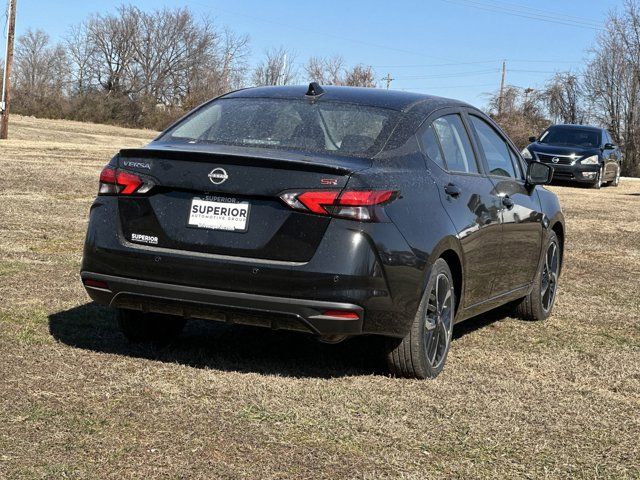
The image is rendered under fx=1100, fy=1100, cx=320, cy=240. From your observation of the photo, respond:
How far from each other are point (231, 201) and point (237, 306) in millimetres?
508

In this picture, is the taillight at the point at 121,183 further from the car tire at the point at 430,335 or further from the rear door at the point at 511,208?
the rear door at the point at 511,208

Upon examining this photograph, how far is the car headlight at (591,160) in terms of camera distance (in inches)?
1043

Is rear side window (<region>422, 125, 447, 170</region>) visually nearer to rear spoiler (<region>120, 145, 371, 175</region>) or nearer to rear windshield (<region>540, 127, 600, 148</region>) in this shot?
rear spoiler (<region>120, 145, 371, 175</region>)

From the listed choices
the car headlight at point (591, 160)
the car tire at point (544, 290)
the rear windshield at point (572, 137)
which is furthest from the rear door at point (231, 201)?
the rear windshield at point (572, 137)

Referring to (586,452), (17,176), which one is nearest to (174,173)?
(586,452)

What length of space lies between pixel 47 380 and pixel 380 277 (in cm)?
168

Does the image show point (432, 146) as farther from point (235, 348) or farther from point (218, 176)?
point (235, 348)

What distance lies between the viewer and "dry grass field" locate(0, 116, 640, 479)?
4301mm

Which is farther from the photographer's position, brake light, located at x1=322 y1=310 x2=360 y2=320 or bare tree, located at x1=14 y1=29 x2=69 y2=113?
bare tree, located at x1=14 y1=29 x2=69 y2=113

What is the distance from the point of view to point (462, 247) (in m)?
6.14

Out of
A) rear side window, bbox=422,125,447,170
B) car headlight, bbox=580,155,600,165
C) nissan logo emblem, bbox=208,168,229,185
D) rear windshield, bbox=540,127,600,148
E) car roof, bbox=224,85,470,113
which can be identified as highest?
rear windshield, bbox=540,127,600,148

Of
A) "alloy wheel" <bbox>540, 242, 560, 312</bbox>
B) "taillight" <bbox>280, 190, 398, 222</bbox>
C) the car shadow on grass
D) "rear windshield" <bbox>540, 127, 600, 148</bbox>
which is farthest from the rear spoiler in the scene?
"rear windshield" <bbox>540, 127, 600, 148</bbox>

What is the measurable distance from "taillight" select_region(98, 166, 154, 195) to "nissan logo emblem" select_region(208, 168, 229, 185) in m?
0.35

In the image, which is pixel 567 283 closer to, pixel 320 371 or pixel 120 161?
pixel 320 371
